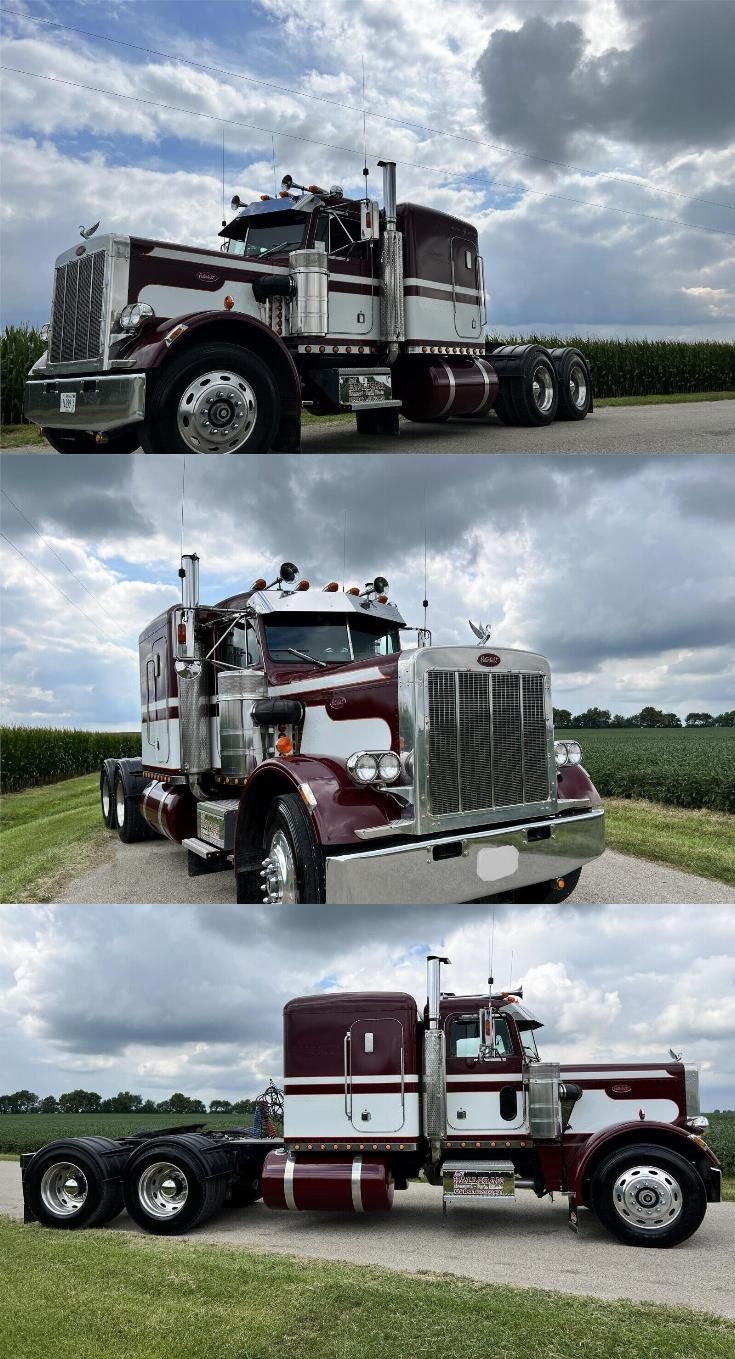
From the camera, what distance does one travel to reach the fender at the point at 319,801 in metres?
7.12

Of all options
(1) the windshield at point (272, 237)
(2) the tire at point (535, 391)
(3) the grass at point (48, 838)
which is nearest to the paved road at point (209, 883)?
(3) the grass at point (48, 838)

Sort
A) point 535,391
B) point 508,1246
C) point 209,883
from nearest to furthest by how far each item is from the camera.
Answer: point 508,1246 → point 209,883 → point 535,391

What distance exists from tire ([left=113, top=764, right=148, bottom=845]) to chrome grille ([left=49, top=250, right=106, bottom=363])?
4.92 meters

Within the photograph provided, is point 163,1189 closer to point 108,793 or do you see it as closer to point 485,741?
point 485,741

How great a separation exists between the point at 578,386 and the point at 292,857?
7.99 metres

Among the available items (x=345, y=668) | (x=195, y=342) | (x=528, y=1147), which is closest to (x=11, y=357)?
→ (x=195, y=342)

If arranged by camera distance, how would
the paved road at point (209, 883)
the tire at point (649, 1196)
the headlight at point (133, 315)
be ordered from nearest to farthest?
the tire at point (649, 1196) < the headlight at point (133, 315) < the paved road at point (209, 883)

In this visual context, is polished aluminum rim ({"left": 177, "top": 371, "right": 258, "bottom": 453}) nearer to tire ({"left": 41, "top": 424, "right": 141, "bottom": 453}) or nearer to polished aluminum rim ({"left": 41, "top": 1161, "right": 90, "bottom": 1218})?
tire ({"left": 41, "top": 424, "right": 141, "bottom": 453})

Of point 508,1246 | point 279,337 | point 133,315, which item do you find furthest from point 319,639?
point 508,1246

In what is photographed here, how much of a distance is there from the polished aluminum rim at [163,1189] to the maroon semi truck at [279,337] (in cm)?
564

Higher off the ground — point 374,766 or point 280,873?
point 374,766

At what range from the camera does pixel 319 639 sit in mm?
9156

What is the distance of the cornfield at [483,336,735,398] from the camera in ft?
63.7

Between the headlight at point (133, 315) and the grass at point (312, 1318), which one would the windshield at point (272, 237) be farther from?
the grass at point (312, 1318)
